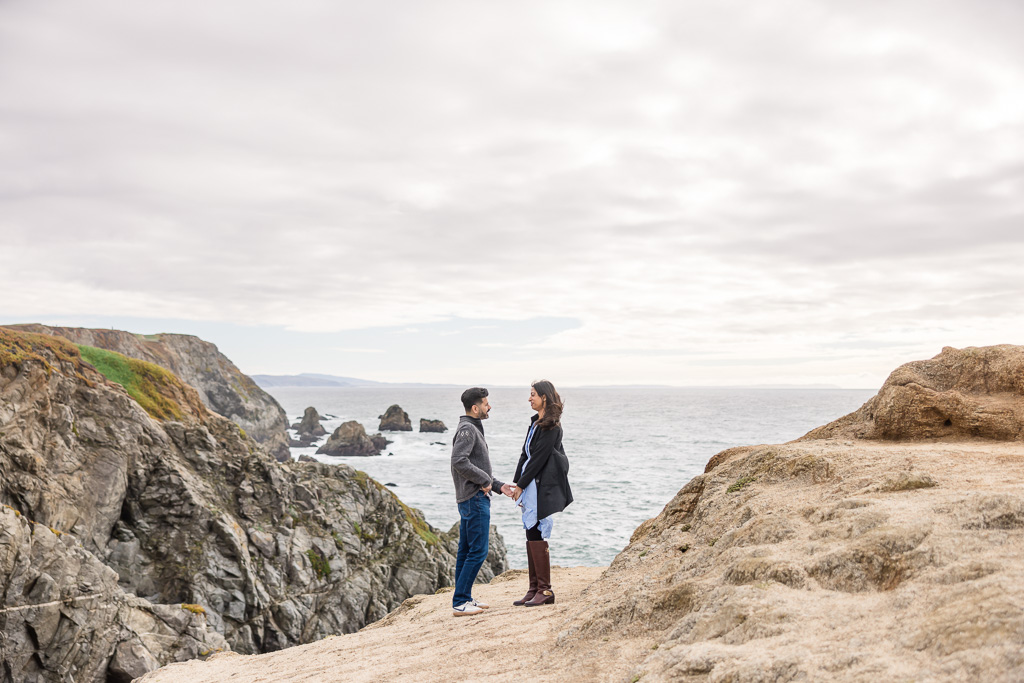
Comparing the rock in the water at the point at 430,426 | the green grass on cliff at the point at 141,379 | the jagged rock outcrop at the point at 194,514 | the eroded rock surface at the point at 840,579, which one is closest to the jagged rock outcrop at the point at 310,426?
the rock in the water at the point at 430,426

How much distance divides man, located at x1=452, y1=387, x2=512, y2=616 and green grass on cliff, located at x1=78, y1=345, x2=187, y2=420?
82.8ft

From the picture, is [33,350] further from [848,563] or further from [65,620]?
[848,563]

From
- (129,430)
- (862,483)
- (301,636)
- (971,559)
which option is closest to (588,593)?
(862,483)

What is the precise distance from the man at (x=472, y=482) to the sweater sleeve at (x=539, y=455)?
0.87 ft

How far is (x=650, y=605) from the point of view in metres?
6.28

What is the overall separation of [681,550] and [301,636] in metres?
18.0

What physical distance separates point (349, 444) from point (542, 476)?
73681 millimetres

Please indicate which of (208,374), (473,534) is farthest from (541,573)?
(208,374)

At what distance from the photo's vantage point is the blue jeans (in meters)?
8.61

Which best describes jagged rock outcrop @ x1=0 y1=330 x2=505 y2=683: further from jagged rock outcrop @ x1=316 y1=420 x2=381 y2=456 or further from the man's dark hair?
Answer: jagged rock outcrop @ x1=316 y1=420 x2=381 y2=456

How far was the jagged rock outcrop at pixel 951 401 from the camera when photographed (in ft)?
30.0

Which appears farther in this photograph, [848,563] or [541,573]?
[541,573]

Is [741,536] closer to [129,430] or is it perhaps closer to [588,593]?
[588,593]

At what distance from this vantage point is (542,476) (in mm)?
8430
